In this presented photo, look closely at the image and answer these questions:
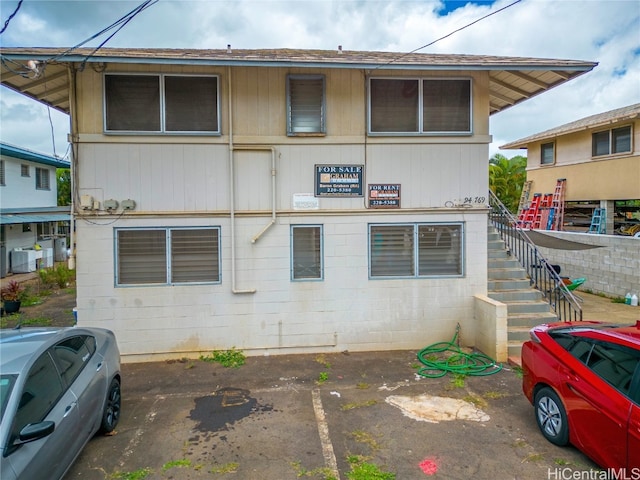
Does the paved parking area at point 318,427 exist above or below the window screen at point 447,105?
below

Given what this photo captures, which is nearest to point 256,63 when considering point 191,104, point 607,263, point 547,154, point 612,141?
point 191,104

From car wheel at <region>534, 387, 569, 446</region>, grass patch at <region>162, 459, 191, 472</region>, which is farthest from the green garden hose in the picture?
grass patch at <region>162, 459, 191, 472</region>

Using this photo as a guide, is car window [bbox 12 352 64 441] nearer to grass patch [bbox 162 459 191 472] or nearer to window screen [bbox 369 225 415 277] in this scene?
grass patch [bbox 162 459 191 472]

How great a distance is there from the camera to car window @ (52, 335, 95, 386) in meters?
3.98

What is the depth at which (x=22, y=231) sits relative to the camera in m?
19.2

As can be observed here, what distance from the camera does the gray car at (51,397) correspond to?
3092 mm

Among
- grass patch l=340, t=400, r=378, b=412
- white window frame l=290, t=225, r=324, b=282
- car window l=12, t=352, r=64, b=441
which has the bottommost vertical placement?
grass patch l=340, t=400, r=378, b=412

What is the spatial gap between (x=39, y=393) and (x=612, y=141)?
58.5 feet

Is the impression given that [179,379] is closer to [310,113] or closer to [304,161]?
[304,161]

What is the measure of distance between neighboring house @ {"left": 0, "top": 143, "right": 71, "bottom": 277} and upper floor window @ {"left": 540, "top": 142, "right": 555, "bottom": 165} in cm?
2232

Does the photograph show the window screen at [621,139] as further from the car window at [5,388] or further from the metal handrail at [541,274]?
the car window at [5,388]

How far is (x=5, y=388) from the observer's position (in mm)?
3312

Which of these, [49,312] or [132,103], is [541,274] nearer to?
[132,103]

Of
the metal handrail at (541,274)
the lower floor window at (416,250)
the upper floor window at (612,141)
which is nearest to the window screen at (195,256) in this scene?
the lower floor window at (416,250)
